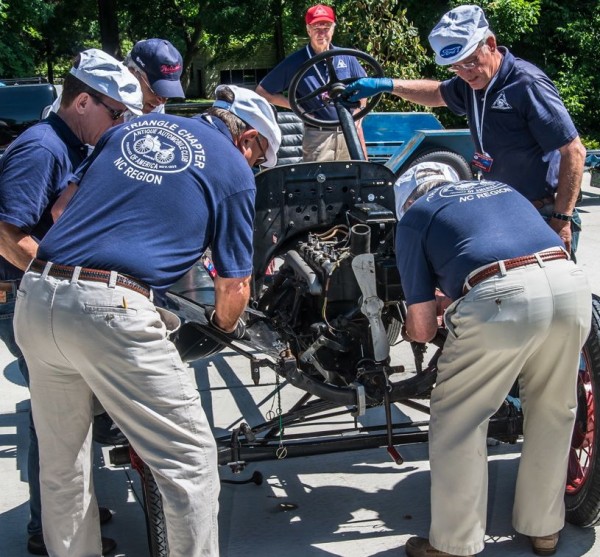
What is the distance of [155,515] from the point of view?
3070 millimetres

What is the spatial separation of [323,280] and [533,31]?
1479 cm

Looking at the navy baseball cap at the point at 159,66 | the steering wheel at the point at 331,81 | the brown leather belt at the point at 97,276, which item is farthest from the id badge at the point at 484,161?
the brown leather belt at the point at 97,276

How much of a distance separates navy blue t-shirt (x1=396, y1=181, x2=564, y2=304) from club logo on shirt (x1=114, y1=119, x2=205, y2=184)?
2.73ft

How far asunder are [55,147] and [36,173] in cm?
13

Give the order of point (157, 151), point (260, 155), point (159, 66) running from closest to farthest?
point (157, 151) < point (260, 155) < point (159, 66)

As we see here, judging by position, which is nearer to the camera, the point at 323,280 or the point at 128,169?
the point at 128,169

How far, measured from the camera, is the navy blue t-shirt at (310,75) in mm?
6156

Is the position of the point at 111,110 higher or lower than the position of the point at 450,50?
lower

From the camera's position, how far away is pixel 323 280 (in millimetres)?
3686

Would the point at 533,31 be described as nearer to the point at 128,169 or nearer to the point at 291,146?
the point at 291,146

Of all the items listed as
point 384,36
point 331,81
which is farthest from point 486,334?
point 384,36

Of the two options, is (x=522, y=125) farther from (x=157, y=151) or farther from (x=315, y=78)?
(x=315, y=78)

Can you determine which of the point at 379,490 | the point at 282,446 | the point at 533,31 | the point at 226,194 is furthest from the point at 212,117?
the point at 533,31

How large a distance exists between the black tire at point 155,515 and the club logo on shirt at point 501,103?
2354 millimetres
